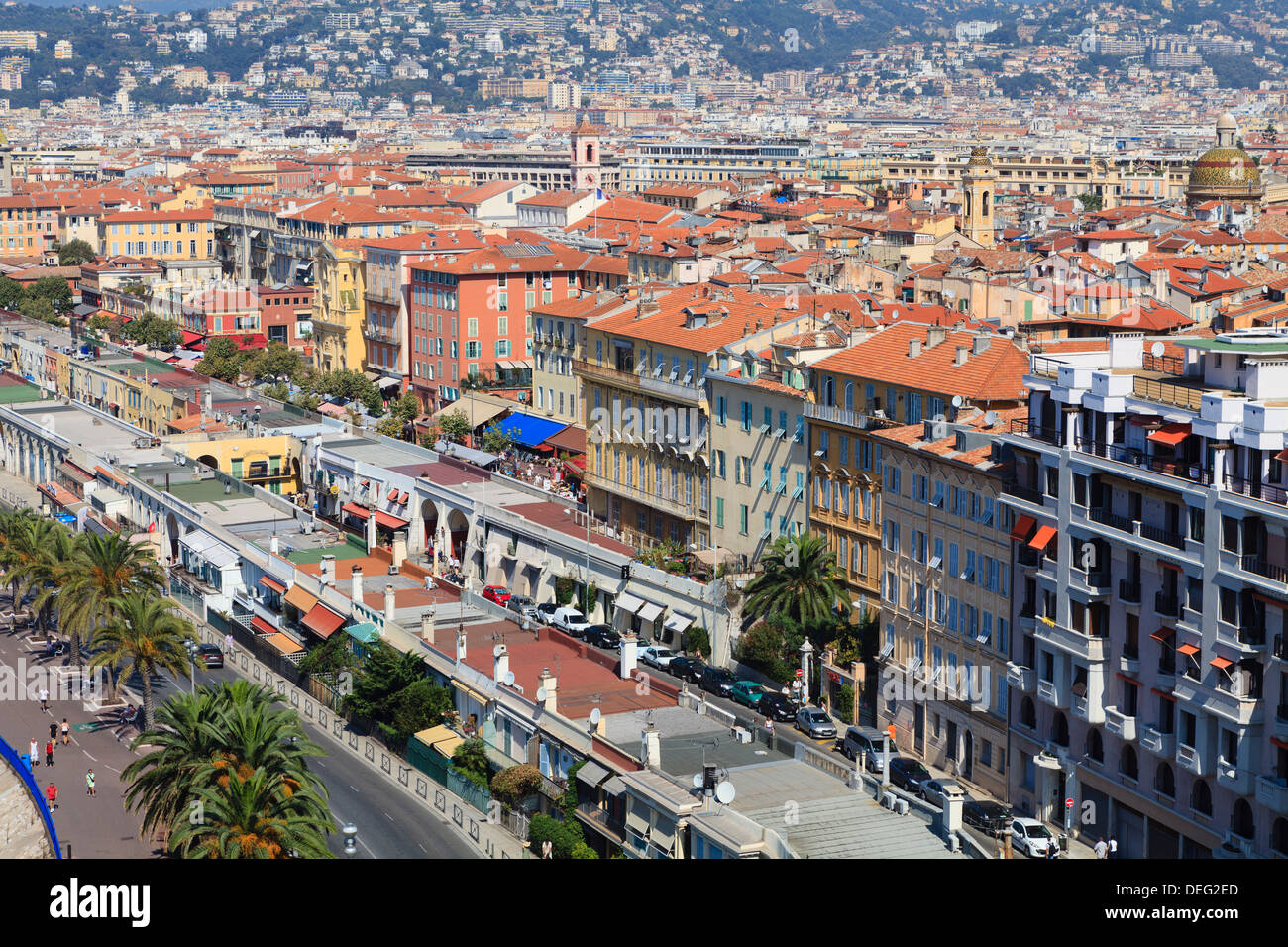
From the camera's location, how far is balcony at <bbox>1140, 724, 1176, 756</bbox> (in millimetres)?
35275

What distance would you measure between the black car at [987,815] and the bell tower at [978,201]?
3526 inches

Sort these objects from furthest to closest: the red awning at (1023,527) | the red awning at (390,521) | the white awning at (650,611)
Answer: the red awning at (390,521), the white awning at (650,611), the red awning at (1023,527)

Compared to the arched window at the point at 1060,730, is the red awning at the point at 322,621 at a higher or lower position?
lower

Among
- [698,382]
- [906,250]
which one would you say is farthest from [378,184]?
[698,382]

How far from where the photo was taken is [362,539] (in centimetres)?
6494

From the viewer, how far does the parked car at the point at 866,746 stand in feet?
137

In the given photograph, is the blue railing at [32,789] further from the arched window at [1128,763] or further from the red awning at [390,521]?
the red awning at [390,521]

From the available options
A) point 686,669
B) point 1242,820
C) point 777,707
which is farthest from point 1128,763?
point 686,669

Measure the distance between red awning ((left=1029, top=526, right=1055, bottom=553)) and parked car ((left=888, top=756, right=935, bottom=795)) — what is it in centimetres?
537

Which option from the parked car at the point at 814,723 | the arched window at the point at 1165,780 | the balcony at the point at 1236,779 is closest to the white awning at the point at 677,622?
the parked car at the point at 814,723

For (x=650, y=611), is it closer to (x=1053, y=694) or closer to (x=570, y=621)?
(x=570, y=621)

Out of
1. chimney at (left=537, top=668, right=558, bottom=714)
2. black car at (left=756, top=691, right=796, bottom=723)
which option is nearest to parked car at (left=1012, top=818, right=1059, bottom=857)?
chimney at (left=537, top=668, right=558, bottom=714)

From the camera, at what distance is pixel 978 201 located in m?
130

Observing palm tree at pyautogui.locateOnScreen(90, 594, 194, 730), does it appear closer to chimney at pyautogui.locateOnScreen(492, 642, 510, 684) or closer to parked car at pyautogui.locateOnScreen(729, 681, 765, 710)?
chimney at pyautogui.locateOnScreen(492, 642, 510, 684)
